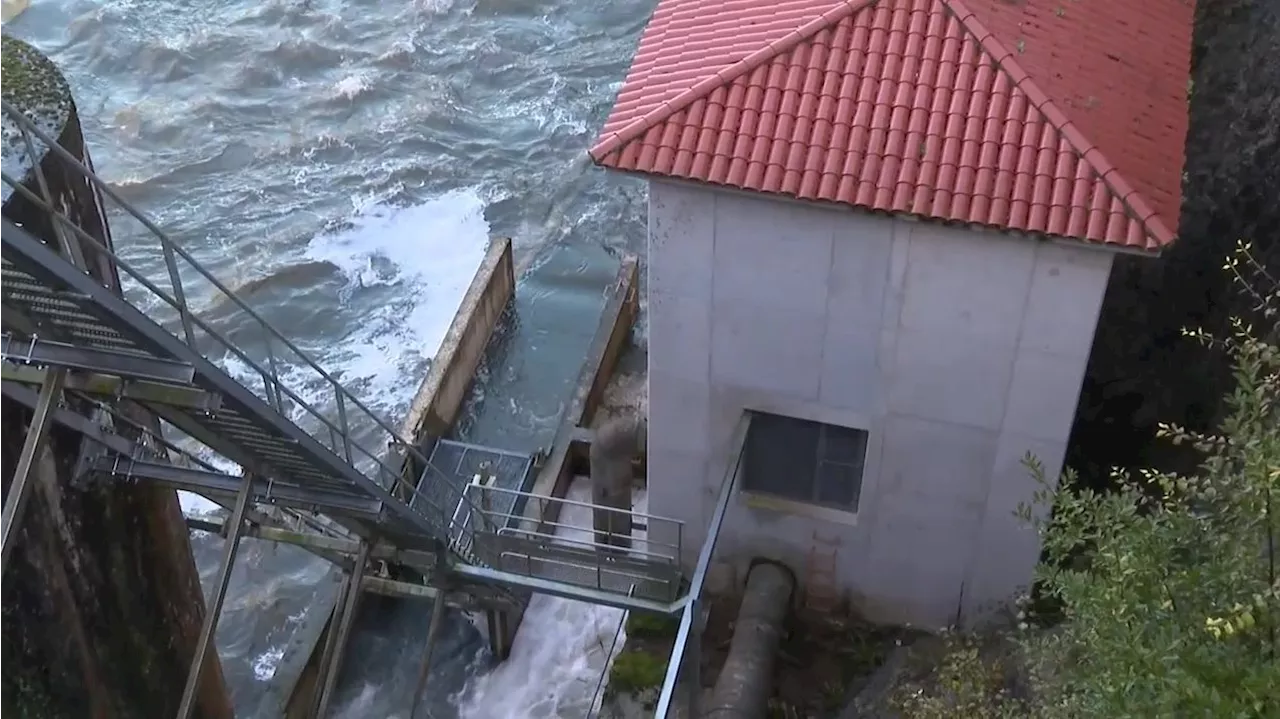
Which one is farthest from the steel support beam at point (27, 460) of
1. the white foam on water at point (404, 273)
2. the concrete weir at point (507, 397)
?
the white foam on water at point (404, 273)

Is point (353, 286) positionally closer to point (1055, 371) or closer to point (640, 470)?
point (640, 470)

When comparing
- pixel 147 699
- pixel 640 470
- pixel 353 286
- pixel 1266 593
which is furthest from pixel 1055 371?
pixel 353 286

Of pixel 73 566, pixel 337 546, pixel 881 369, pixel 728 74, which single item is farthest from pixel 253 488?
pixel 881 369

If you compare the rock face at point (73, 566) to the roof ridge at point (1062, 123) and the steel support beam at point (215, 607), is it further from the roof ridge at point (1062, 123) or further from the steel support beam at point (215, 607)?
the roof ridge at point (1062, 123)

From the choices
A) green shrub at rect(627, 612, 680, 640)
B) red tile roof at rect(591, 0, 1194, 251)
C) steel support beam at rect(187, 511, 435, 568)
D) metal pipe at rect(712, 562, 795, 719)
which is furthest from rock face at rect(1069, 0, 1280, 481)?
steel support beam at rect(187, 511, 435, 568)

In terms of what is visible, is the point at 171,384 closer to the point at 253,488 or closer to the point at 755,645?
the point at 253,488

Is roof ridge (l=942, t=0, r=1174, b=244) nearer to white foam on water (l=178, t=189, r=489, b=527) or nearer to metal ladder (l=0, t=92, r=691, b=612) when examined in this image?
metal ladder (l=0, t=92, r=691, b=612)
